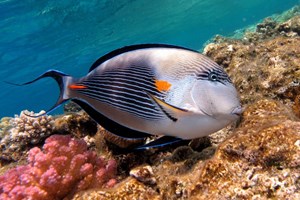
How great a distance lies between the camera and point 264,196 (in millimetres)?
1612

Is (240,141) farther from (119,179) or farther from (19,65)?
(19,65)

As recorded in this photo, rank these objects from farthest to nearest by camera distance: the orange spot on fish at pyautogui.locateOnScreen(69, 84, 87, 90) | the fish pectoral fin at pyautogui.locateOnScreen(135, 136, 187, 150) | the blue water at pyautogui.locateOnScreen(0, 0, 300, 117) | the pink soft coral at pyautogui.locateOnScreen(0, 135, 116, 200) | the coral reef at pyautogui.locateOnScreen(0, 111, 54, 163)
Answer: the blue water at pyautogui.locateOnScreen(0, 0, 300, 117), the coral reef at pyautogui.locateOnScreen(0, 111, 54, 163), the pink soft coral at pyautogui.locateOnScreen(0, 135, 116, 200), the orange spot on fish at pyautogui.locateOnScreen(69, 84, 87, 90), the fish pectoral fin at pyautogui.locateOnScreen(135, 136, 187, 150)

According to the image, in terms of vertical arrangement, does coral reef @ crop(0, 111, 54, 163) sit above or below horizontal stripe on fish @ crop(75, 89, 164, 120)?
below

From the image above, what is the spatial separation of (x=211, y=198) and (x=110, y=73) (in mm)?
1028

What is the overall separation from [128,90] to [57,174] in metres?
1.42

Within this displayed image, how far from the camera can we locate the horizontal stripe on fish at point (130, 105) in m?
1.59

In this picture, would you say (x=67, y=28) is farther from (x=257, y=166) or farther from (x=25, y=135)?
(x=257, y=166)

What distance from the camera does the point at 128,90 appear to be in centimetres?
167

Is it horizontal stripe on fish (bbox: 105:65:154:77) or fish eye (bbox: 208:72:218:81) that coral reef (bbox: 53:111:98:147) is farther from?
fish eye (bbox: 208:72:218:81)

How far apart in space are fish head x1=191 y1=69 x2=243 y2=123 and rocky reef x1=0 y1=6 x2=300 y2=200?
457 mm

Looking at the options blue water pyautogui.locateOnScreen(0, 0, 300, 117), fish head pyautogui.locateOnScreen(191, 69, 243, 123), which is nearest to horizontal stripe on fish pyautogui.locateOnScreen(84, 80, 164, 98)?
fish head pyautogui.locateOnScreen(191, 69, 243, 123)

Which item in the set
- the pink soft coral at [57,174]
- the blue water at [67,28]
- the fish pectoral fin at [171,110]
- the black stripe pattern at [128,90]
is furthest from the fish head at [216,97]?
the blue water at [67,28]

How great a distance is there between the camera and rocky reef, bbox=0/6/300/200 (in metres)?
1.72

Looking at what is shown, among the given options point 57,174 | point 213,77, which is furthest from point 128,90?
point 57,174
